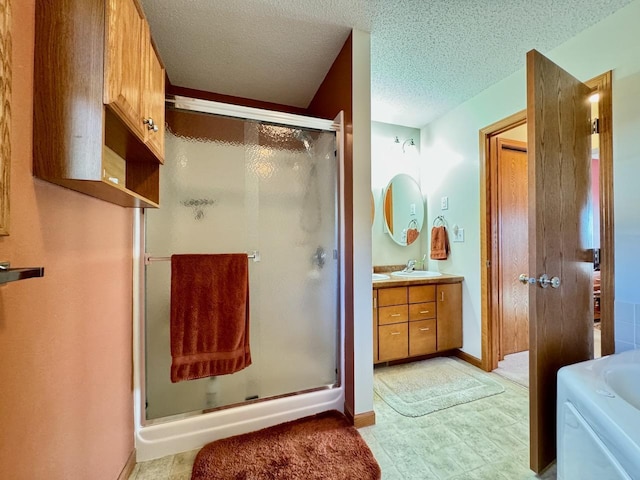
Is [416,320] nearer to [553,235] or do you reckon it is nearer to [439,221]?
[439,221]

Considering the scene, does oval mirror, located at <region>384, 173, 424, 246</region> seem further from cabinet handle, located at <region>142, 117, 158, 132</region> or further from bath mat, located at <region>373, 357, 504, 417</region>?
cabinet handle, located at <region>142, 117, 158, 132</region>

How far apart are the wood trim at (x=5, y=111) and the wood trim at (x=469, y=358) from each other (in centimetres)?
297

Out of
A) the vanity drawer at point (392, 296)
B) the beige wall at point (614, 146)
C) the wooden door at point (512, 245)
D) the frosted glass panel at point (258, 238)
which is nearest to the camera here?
the beige wall at point (614, 146)

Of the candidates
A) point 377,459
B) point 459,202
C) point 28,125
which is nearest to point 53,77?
point 28,125

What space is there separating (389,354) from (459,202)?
1570 mm

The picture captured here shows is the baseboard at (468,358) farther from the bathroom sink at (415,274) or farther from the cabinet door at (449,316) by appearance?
the bathroom sink at (415,274)

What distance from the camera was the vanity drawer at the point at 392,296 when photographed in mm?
2270

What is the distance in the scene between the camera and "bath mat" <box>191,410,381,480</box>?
1273 millimetres

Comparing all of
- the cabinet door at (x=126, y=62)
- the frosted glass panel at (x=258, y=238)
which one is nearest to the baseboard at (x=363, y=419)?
the frosted glass panel at (x=258, y=238)

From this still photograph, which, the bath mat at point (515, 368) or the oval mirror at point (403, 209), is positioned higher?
the oval mirror at point (403, 209)

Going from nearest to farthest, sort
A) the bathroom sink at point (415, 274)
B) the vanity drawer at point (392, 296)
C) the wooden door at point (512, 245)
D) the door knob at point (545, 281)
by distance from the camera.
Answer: the door knob at point (545, 281) < the vanity drawer at point (392, 296) < the wooden door at point (512, 245) < the bathroom sink at point (415, 274)

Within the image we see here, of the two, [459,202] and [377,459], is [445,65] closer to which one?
[459,202]

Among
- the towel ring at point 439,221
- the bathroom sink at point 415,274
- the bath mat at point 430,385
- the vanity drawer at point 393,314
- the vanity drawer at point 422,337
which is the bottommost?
the bath mat at point 430,385

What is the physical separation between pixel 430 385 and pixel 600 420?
4.42ft
